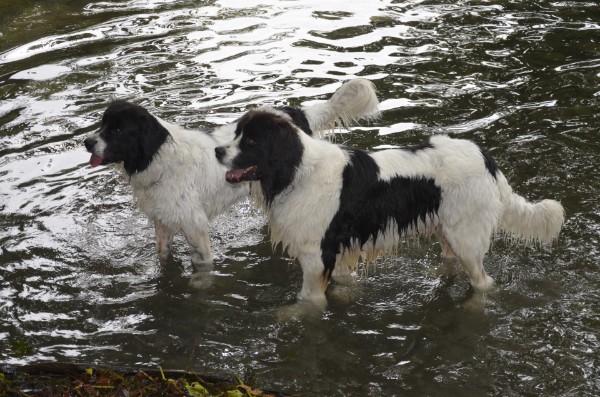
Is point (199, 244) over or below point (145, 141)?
below

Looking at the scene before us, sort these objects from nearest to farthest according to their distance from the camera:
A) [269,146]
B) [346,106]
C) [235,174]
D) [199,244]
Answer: [269,146] → [235,174] → [199,244] → [346,106]

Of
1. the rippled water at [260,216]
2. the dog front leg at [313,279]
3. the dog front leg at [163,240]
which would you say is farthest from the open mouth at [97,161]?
the dog front leg at [313,279]

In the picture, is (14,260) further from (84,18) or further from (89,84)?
(84,18)

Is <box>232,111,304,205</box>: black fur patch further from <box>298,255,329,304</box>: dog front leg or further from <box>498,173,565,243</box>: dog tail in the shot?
<box>498,173,565,243</box>: dog tail

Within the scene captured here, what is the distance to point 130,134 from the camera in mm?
5945

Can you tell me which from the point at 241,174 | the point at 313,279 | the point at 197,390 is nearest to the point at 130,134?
the point at 241,174

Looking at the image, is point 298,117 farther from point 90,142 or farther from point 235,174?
point 90,142

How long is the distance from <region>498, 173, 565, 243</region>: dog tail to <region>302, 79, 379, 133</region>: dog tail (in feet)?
4.59

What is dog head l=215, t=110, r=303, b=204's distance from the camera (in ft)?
17.8

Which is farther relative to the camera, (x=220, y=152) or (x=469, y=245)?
(x=469, y=245)

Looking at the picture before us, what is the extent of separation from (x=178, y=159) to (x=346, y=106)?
58.7 inches

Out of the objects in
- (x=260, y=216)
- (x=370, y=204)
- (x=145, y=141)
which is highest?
(x=145, y=141)

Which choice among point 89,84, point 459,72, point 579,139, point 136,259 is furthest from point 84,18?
point 579,139

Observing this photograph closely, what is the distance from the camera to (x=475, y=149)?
5.77 meters
